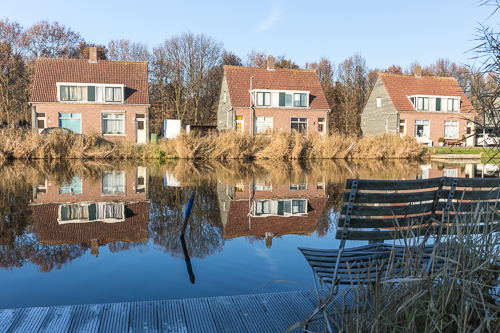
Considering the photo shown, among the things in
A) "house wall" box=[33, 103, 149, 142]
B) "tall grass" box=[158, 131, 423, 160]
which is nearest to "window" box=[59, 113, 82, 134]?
"house wall" box=[33, 103, 149, 142]

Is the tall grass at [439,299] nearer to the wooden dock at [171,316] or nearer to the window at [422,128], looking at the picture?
the wooden dock at [171,316]

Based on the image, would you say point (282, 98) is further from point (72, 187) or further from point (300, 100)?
point (72, 187)

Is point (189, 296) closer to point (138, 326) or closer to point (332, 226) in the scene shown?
point (138, 326)

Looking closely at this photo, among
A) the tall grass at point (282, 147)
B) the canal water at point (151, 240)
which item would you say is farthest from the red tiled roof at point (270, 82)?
the canal water at point (151, 240)

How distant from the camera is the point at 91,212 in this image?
776 centimetres

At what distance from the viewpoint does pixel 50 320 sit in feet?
10.0

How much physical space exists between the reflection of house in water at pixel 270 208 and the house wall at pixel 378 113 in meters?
26.7

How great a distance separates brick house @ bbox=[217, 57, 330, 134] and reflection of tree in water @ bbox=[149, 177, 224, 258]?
2326 cm

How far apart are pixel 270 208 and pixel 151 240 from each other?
3.11 meters

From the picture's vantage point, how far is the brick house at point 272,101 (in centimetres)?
3384

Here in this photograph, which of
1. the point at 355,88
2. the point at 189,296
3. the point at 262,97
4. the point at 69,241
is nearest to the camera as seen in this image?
the point at 189,296

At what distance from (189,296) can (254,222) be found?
3.39m

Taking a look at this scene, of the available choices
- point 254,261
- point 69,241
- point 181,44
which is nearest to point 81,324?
point 254,261

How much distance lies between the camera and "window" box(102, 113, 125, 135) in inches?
1235
